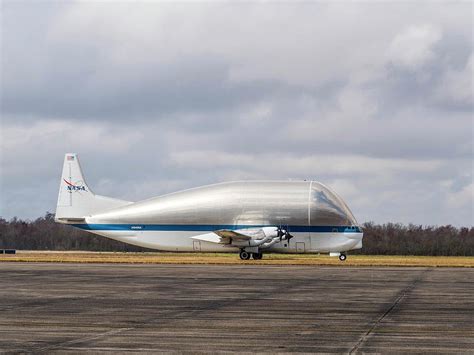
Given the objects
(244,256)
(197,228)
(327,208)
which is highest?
(327,208)

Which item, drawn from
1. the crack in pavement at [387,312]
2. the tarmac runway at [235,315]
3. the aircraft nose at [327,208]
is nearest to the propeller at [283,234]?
the aircraft nose at [327,208]

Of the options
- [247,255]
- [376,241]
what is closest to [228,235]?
[247,255]

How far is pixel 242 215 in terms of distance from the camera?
80438 millimetres

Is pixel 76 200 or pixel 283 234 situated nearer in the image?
pixel 283 234

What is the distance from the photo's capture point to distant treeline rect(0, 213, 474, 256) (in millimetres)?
114625

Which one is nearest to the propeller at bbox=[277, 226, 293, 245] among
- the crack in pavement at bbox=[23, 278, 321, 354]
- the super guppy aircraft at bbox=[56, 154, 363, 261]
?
the super guppy aircraft at bbox=[56, 154, 363, 261]

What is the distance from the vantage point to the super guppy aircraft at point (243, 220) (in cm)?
7906

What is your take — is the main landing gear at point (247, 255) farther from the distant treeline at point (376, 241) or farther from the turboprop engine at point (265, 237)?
the distant treeline at point (376, 241)

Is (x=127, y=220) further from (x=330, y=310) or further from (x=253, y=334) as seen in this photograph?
(x=253, y=334)

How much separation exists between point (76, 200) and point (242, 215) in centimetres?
1820

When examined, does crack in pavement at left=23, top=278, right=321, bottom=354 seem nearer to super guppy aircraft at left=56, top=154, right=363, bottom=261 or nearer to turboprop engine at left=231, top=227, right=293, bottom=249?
turboprop engine at left=231, top=227, right=293, bottom=249

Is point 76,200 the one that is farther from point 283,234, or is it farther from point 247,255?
point 283,234

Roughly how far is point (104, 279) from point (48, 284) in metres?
4.12

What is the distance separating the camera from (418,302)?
2817 cm
